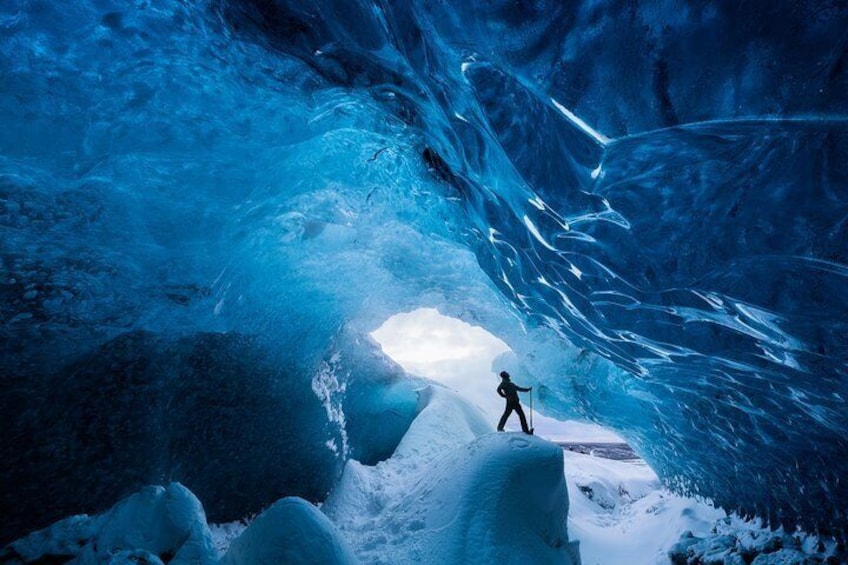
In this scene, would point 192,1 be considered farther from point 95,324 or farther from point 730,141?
point 730,141

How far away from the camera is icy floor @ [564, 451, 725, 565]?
7852 mm

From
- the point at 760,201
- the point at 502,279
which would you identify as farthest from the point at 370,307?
the point at 760,201

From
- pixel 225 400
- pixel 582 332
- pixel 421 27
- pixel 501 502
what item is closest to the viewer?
pixel 421 27

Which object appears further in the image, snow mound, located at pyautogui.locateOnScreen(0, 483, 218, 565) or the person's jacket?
the person's jacket

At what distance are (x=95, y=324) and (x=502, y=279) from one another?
5.60 metres

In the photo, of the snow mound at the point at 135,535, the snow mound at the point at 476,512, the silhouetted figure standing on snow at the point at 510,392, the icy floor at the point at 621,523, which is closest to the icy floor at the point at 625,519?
the icy floor at the point at 621,523

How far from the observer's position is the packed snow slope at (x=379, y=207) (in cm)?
225

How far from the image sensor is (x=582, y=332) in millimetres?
6574

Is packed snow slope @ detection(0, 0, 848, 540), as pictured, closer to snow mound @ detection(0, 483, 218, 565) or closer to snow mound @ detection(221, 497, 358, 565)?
snow mound @ detection(0, 483, 218, 565)

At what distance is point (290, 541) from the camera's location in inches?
122

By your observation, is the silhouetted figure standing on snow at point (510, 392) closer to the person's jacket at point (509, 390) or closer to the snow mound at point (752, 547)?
the person's jacket at point (509, 390)

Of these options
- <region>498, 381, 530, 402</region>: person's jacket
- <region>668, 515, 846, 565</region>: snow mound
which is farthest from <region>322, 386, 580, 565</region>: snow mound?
<region>668, 515, 846, 565</region>: snow mound

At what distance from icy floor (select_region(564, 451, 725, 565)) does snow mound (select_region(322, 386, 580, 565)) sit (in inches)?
80.4

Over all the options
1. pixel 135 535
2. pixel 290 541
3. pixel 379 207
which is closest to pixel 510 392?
pixel 379 207
